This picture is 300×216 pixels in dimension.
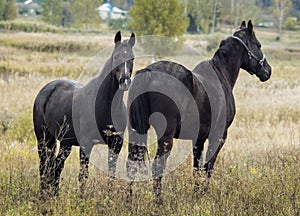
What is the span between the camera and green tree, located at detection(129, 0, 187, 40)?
79.1 ft

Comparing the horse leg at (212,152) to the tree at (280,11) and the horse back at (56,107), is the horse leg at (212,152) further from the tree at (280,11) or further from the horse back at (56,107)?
the tree at (280,11)

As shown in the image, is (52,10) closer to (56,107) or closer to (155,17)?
(155,17)

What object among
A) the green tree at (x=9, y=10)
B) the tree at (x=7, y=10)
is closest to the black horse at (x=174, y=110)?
the tree at (x=7, y=10)

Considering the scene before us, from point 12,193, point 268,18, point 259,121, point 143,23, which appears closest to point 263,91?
point 259,121

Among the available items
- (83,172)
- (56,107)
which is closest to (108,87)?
(56,107)

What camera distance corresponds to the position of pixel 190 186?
568 cm

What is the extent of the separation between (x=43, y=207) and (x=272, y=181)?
248cm

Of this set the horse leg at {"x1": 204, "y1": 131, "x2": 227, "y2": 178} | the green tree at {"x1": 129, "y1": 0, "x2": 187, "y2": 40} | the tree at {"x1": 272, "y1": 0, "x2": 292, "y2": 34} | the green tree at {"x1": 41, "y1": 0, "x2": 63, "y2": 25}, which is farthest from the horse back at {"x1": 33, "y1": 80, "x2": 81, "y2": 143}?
the tree at {"x1": 272, "y1": 0, "x2": 292, "y2": 34}

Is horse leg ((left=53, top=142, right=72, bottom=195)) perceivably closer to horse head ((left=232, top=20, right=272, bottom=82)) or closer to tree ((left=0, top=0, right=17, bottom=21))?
horse head ((left=232, top=20, right=272, bottom=82))

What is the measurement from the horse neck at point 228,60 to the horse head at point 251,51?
10 cm

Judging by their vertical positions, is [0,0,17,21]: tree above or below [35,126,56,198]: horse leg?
below

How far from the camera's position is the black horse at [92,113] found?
216 inches

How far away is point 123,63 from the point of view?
17.8ft

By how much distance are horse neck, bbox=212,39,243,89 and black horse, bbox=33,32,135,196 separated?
4.79ft
